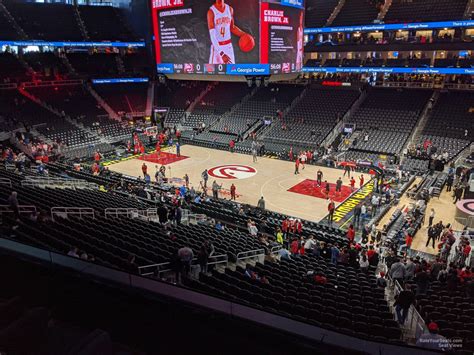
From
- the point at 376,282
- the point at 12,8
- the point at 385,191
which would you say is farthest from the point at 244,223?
the point at 12,8

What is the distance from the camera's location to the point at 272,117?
44.1 m

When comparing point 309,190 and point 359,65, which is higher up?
point 359,65

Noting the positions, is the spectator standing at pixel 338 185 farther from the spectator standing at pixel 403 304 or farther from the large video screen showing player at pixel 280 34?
the spectator standing at pixel 403 304

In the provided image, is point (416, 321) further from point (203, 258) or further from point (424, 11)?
point (424, 11)

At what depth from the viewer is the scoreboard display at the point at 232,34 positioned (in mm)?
22969

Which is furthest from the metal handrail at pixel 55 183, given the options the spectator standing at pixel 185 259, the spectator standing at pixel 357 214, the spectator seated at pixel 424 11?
the spectator seated at pixel 424 11

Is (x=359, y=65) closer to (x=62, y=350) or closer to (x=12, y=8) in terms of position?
(x=12, y=8)

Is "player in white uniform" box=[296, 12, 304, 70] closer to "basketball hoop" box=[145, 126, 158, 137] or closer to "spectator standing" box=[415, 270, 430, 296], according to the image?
"spectator standing" box=[415, 270, 430, 296]

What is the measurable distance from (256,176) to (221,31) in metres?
11.3

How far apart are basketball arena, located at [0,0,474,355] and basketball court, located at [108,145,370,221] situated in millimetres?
196

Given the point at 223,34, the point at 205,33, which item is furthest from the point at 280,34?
the point at 205,33

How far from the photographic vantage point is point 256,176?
30.7 metres

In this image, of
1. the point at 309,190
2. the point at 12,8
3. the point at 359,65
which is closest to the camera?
the point at 309,190

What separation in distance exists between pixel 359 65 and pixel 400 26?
18.7 ft
